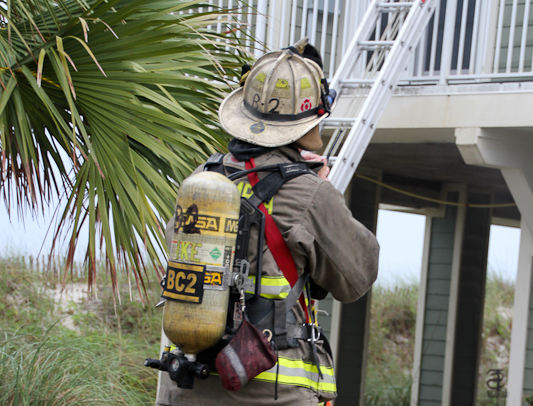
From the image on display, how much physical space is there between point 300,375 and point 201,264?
18.7 inches

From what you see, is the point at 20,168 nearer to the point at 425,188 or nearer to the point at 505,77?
the point at 505,77

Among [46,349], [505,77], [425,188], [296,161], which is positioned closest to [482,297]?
[425,188]

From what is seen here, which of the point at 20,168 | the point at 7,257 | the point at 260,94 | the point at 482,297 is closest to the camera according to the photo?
the point at 260,94

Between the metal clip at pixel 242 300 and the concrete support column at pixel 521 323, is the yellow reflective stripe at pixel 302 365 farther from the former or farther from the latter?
the concrete support column at pixel 521 323

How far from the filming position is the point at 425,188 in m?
7.96

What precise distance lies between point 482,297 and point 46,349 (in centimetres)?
524

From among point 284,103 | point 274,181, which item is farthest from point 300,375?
point 284,103

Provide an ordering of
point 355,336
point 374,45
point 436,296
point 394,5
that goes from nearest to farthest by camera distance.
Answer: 1. point 374,45
2. point 394,5
3. point 355,336
4. point 436,296

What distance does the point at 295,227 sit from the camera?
1931mm

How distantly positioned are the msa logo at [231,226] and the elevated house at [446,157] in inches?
73.2

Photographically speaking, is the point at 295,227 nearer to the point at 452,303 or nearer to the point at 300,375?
the point at 300,375

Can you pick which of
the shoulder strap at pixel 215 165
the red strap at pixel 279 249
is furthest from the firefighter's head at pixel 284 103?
the red strap at pixel 279 249

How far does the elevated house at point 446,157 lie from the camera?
4656mm

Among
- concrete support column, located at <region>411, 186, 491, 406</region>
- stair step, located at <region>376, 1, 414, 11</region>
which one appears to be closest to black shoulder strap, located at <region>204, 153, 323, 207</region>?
stair step, located at <region>376, 1, 414, 11</region>
